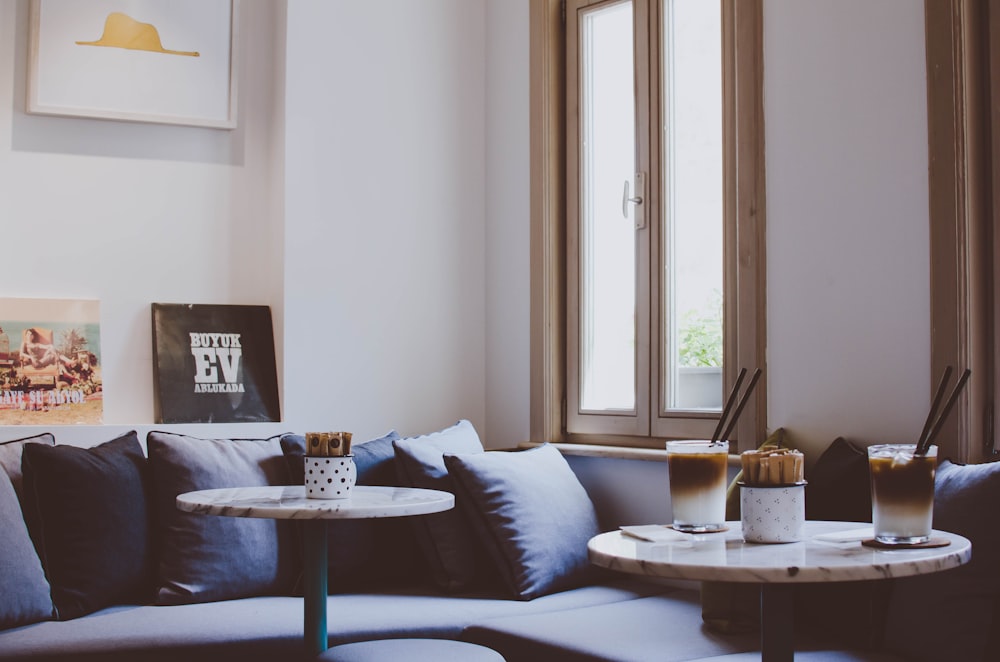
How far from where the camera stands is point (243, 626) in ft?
7.89

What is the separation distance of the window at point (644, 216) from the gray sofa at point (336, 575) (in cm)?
39

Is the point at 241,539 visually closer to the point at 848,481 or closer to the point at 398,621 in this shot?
the point at 398,621

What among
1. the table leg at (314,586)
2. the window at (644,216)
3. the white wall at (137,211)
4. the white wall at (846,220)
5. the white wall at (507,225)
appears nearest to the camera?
the table leg at (314,586)

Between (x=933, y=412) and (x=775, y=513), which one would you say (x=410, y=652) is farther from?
(x=933, y=412)

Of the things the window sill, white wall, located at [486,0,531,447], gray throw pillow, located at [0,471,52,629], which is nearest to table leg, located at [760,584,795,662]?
the window sill

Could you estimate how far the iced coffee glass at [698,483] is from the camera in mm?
1694

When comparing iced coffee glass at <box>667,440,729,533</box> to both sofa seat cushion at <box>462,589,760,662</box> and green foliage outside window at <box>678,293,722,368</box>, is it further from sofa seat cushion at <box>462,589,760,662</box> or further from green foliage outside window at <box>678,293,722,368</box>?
green foliage outside window at <box>678,293,722,368</box>

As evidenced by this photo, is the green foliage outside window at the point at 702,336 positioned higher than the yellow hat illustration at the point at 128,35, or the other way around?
the yellow hat illustration at the point at 128,35

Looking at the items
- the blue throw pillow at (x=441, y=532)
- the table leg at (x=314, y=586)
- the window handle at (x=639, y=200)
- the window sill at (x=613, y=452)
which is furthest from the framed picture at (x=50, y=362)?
the window handle at (x=639, y=200)

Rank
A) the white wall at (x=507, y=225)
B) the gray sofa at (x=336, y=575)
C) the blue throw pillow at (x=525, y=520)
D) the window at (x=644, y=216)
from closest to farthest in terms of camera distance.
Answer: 1. the gray sofa at (x=336, y=575)
2. the blue throw pillow at (x=525, y=520)
3. the window at (x=644, y=216)
4. the white wall at (x=507, y=225)

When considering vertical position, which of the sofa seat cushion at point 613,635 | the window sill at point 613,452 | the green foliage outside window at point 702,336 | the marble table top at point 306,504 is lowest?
the sofa seat cushion at point 613,635

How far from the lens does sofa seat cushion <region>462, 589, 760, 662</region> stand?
2209mm

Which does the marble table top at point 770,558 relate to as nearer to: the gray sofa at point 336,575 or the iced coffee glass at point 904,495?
Result: the iced coffee glass at point 904,495

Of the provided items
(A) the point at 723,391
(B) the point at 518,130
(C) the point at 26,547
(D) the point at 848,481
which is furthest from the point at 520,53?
(C) the point at 26,547
